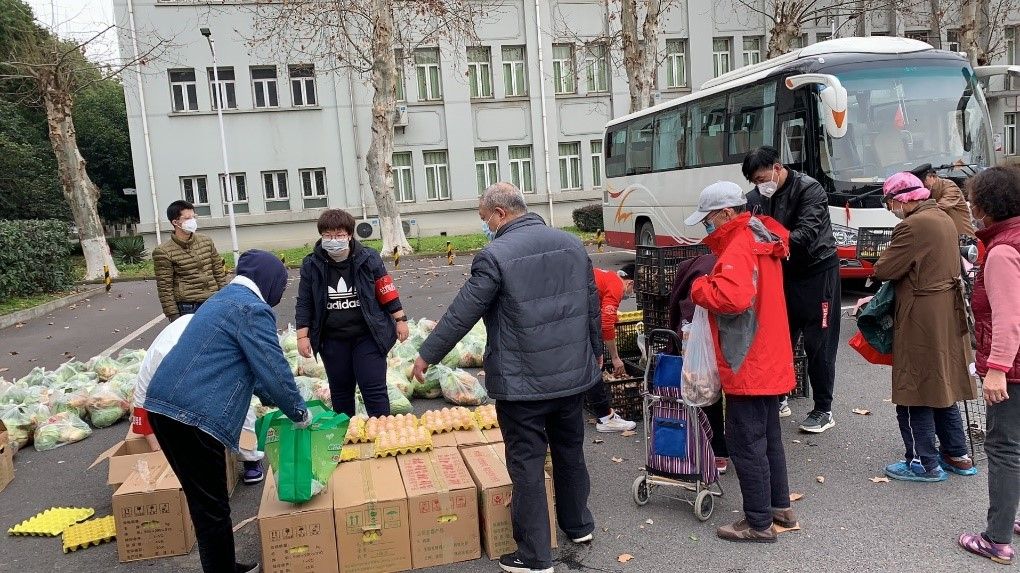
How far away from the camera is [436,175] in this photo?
27578mm

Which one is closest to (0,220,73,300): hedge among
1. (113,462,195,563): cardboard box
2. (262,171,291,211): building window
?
(262,171,291,211): building window

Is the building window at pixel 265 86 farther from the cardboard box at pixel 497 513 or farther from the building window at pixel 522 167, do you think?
the cardboard box at pixel 497 513

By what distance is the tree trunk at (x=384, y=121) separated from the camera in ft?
62.5

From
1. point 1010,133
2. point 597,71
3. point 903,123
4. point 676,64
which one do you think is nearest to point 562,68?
point 597,71

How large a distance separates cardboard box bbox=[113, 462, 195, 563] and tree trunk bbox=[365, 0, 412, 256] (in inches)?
637

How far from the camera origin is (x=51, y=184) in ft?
94.5

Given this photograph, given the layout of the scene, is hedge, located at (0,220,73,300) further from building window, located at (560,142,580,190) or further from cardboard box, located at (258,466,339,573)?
building window, located at (560,142,580,190)

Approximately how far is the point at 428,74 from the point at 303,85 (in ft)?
15.2

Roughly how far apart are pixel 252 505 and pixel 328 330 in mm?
1293

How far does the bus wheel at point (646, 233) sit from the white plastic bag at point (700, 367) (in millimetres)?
11824

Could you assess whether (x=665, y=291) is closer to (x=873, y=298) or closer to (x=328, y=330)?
(x=873, y=298)

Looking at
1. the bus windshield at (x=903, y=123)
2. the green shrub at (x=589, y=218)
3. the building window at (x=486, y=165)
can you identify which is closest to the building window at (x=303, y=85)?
the building window at (x=486, y=165)

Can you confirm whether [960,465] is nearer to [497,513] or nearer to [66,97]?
[497,513]

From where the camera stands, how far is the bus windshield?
Result: 33.2 feet
